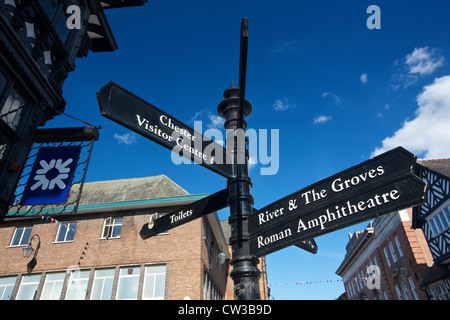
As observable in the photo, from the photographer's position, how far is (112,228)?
54.3 feet

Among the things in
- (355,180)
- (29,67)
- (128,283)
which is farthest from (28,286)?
(355,180)

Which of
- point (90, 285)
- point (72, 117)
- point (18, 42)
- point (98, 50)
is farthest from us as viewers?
point (90, 285)

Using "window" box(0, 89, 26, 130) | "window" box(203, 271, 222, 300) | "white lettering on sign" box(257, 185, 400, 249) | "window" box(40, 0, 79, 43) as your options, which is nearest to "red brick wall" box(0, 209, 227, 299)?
"window" box(203, 271, 222, 300)

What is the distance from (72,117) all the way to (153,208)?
37.4 feet

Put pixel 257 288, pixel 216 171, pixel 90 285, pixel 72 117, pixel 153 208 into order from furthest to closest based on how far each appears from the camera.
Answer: pixel 153 208
pixel 90 285
pixel 72 117
pixel 216 171
pixel 257 288

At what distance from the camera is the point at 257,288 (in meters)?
2.57

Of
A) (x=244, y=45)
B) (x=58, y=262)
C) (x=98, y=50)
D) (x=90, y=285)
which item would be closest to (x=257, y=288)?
(x=244, y=45)

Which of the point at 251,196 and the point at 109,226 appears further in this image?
the point at 109,226

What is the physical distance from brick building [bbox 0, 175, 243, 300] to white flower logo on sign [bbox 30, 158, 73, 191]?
9.92 metres

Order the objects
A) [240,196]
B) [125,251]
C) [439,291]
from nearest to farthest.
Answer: [240,196]
[125,251]
[439,291]

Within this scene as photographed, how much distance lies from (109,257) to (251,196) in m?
14.7

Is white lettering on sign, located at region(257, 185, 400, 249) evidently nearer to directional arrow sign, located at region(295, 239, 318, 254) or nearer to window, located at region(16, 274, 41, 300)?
directional arrow sign, located at region(295, 239, 318, 254)

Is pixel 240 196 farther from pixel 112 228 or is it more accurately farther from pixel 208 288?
pixel 112 228

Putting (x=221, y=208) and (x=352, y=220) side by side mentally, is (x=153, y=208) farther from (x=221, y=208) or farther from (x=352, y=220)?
(x=352, y=220)
